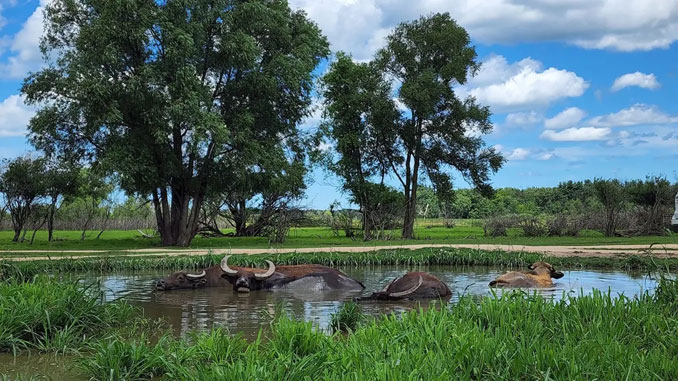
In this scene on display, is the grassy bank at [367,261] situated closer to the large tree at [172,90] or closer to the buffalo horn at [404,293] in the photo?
the buffalo horn at [404,293]

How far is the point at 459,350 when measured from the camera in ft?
16.8

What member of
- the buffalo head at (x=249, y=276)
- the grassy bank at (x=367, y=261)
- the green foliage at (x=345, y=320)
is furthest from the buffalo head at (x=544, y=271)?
the green foliage at (x=345, y=320)

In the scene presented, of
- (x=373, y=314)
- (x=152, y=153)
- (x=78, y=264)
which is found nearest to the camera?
(x=373, y=314)

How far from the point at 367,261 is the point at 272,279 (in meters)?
6.02

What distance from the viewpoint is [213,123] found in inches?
1041

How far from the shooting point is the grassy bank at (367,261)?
52.6 ft

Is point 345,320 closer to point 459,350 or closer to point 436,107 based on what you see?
point 459,350

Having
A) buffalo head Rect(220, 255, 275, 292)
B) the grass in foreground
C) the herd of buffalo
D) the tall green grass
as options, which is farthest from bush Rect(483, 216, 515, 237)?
the tall green grass

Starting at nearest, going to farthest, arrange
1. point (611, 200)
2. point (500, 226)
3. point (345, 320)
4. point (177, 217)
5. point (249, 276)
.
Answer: point (345, 320) < point (249, 276) < point (177, 217) < point (611, 200) < point (500, 226)

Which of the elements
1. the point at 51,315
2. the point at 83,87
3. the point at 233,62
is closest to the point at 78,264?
the point at 51,315

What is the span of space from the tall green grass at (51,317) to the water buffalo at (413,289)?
4.17 metres

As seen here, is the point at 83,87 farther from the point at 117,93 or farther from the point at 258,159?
the point at 258,159

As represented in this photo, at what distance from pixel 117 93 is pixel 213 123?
5.17 metres

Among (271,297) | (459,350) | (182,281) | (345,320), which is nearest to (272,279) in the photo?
(271,297)
